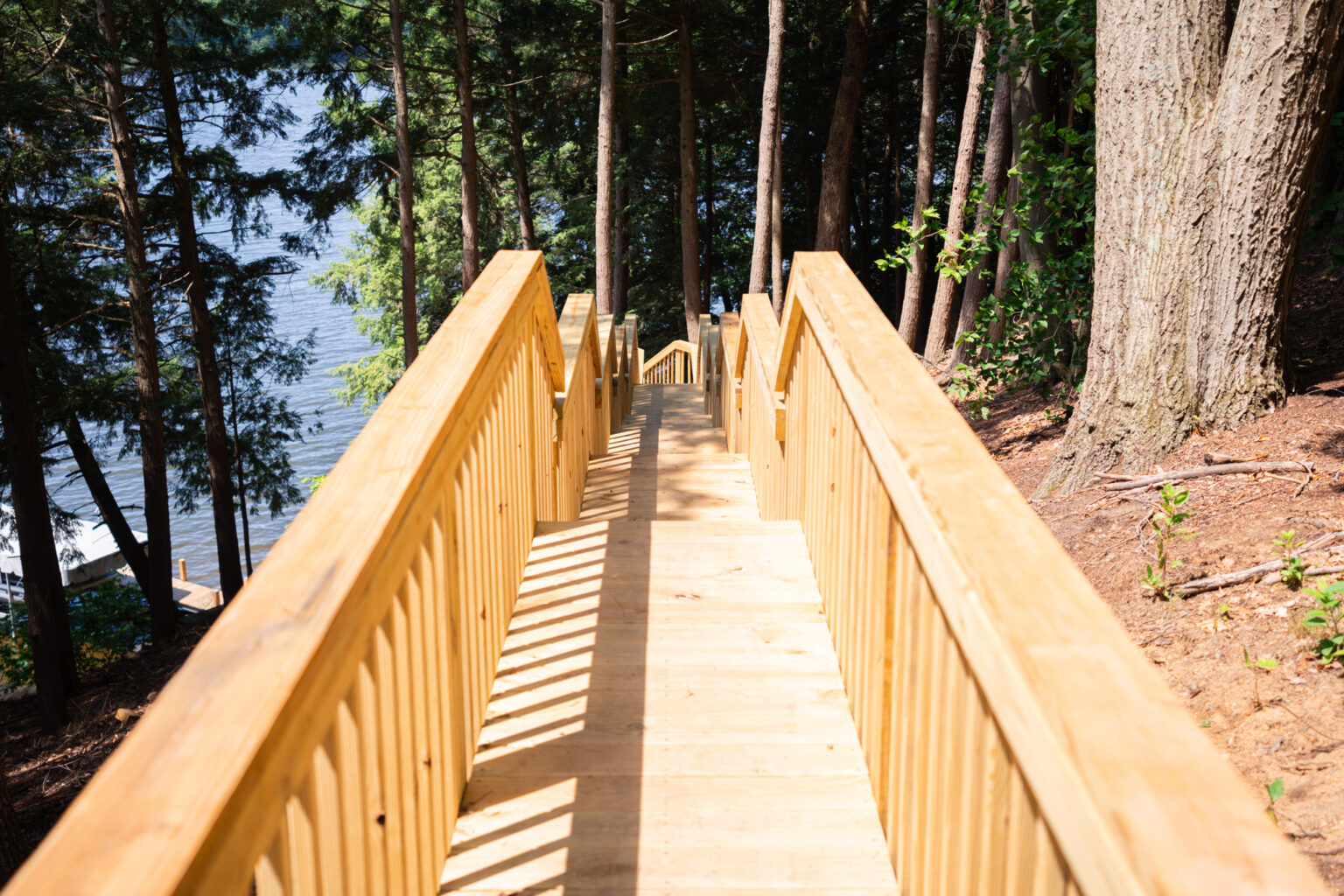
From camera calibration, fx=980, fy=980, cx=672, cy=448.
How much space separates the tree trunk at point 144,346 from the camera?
14.9 metres

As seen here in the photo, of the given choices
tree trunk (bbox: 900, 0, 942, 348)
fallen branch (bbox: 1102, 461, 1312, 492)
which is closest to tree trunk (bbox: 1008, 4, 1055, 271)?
tree trunk (bbox: 900, 0, 942, 348)

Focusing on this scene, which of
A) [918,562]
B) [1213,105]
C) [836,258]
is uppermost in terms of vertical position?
[1213,105]

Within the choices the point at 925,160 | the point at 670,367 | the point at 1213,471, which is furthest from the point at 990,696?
the point at 670,367

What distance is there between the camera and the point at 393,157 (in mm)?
22844

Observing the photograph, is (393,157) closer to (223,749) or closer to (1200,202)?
(1200,202)

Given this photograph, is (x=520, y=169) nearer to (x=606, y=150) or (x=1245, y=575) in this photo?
(x=606, y=150)

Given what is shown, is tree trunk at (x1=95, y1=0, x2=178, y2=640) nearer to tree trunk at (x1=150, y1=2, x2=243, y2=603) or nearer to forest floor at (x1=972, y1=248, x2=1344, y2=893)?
tree trunk at (x1=150, y1=2, x2=243, y2=603)

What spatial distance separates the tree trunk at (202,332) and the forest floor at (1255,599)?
15.9m

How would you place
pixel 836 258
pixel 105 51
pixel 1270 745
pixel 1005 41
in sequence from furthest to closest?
pixel 105 51 < pixel 1005 41 < pixel 836 258 < pixel 1270 745

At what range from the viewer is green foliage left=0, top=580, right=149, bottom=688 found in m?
16.4

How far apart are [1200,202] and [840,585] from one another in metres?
3.15

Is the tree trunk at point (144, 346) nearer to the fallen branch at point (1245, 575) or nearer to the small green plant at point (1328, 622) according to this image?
the fallen branch at point (1245, 575)

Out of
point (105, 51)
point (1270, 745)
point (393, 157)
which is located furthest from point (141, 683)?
point (1270, 745)

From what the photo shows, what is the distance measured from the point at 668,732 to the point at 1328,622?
6.98ft
